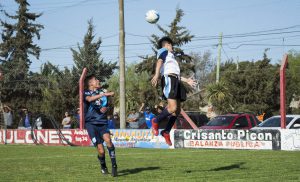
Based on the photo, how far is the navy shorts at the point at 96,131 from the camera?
12.0 meters

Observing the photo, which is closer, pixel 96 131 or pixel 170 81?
pixel 170 81

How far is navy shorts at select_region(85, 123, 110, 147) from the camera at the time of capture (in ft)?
39.3

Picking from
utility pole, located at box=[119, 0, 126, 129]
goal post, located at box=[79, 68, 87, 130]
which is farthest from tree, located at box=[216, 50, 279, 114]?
goal post, located at box=[79, 68, 87, 130]

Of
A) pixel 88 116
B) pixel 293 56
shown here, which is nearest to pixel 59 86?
pixel 88 116

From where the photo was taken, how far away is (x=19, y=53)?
203 ft

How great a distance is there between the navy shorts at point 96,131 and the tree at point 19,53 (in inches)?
1927

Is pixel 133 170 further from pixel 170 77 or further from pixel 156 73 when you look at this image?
pixel 156 73

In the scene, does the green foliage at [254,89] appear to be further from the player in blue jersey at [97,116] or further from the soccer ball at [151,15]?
the player in blue jersey at [97,116]

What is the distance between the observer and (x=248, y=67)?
64.3 meters

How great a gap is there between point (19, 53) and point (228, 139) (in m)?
43.0

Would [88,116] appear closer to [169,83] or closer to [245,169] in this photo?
[169,83]

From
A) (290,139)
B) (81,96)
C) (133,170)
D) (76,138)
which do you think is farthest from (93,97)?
(76,138)

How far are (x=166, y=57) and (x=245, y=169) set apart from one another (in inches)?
104

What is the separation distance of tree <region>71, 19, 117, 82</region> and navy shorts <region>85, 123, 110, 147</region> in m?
45.2
